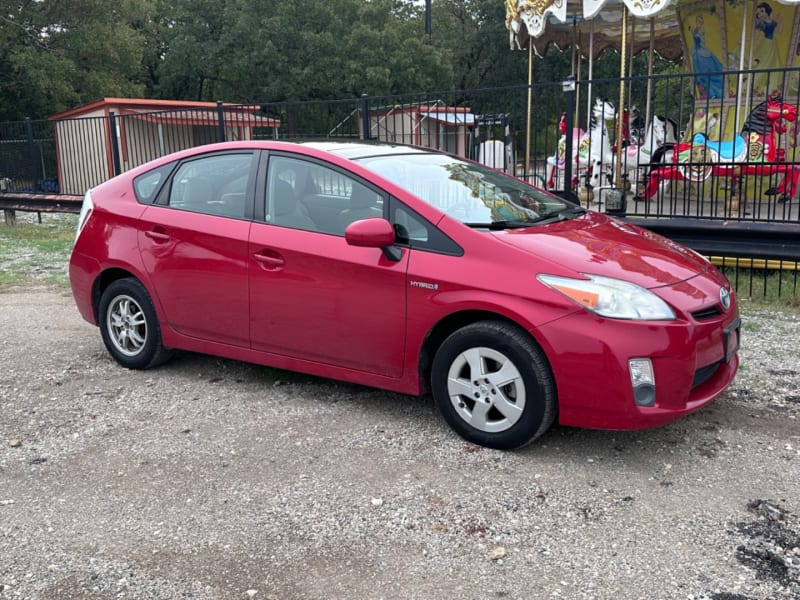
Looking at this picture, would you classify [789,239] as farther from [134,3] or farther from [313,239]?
[134,3]

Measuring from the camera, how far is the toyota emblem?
4.14 meters

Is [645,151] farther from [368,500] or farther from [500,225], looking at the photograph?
[368,500]

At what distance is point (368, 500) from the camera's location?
12.1 feet

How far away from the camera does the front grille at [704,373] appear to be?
3.88 metres

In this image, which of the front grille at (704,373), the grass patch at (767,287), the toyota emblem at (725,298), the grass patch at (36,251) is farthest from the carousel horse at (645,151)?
the grass patch at (36,251)

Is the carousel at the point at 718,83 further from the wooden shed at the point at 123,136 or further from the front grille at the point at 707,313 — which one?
the front grille at the point at 707,313

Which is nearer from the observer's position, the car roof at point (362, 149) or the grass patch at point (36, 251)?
the car roof at point (362, 149)

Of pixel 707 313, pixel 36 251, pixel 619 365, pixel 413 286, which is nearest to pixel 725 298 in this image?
pixel 707 313

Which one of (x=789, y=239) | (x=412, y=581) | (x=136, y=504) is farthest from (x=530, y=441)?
(x=789, y=239)

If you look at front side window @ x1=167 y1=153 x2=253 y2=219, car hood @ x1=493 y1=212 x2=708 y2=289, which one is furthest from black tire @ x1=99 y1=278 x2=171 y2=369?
car hood @ x1=493 y1=212 x2=708 y2=289

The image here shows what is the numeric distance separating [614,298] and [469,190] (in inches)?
55.3

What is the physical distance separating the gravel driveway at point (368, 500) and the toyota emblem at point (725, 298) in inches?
29.7

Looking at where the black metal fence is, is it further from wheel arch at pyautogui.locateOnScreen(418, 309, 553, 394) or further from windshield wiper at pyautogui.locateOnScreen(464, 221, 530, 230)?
wheel arch at pyautogui.locateOnScreen(418, 309, 553, 394)

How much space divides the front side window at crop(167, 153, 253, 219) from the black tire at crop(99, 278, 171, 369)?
0.72m
